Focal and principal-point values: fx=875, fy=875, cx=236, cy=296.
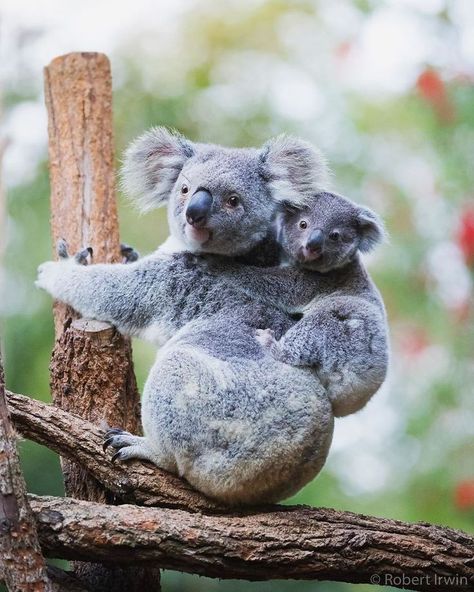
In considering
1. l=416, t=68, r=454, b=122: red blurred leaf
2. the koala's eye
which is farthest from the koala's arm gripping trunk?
l=416, t=68, r=454, b=122: red blurred leaf

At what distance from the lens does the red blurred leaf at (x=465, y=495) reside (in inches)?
257

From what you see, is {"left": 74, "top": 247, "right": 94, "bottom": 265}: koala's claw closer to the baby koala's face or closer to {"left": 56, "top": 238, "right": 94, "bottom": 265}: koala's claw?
{"left": 56, "top": 238, "right": 94, "bottom": 265}: koala's claw

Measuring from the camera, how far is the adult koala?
3791mm

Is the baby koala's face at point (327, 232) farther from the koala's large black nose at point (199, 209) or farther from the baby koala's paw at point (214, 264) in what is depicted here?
the koala's large black nose at point (199, 209)

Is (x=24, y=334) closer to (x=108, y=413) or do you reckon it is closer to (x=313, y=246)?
(x=108, y=413)

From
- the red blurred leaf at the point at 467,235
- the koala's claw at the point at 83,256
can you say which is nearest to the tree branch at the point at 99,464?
the koala's claw at the point at 83,256

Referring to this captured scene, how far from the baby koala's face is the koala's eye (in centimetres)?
31

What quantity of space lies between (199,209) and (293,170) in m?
0.67

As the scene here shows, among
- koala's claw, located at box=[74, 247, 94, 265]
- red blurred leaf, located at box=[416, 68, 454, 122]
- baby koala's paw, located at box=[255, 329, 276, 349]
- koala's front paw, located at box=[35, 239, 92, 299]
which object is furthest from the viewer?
red blurred leaf, located at box=[416, 68, 454, 122]

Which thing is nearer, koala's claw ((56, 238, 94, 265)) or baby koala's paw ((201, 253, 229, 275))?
baby koala's paw ((201, 253, 229, 275))

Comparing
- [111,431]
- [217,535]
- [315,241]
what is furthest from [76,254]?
[217,535]

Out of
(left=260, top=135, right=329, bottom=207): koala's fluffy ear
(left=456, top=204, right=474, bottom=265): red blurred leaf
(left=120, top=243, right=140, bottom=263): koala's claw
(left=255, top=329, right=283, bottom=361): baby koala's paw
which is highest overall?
(left=456, top=204, right=474, bottom=265): red blurred leaf

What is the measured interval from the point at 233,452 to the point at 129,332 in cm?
85

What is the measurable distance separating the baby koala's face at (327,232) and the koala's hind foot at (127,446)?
1.15 meters
